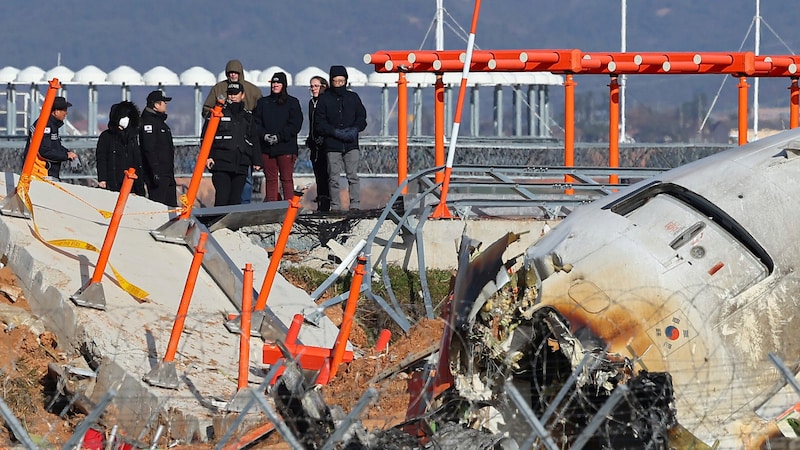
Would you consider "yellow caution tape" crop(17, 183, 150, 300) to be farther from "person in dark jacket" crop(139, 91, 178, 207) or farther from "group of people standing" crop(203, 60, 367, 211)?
"group of people standing" crop(203, 60, 367, 211)

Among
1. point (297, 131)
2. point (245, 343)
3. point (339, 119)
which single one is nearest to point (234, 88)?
point (297, 131)

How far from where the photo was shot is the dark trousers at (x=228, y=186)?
16.9 meters

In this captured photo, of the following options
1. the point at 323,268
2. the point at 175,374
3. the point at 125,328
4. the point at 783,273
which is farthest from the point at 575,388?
the point at 323,268

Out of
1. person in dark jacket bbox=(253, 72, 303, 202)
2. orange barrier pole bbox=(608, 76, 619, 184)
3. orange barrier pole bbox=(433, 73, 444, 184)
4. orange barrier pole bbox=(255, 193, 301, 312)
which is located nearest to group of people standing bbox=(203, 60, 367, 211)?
person in dark jacket bbox=(253, 72, 303, 202)

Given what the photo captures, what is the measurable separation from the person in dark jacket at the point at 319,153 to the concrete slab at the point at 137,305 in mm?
2162

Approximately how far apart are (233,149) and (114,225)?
170 inches

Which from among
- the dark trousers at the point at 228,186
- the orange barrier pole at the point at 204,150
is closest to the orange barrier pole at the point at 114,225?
the orange barrier pole at the point at 204,150

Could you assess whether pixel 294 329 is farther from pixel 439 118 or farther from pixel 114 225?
pixel 439 118

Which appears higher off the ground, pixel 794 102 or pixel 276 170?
pixel 794 102

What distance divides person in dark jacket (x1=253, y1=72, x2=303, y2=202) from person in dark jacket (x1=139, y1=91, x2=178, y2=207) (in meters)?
1.10

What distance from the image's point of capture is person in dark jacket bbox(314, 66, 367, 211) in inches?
704

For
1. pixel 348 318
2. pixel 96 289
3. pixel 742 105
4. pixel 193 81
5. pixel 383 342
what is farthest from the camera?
pixel 193 81

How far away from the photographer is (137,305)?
13.5 metres

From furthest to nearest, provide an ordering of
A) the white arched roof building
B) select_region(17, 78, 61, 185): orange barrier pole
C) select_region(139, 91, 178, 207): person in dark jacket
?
1. the white arched roof building
2. select_region(139, 91, 178, 207): person in dark jacket
3. select_region(17, 78, 61, 185): orange barrier pole
